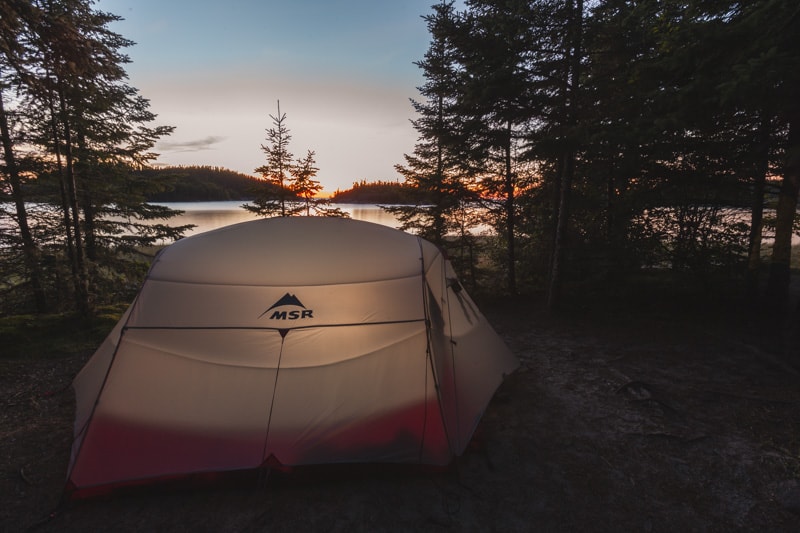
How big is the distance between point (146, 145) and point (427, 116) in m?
10.6

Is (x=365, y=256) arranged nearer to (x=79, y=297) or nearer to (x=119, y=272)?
(x=79, y=297)

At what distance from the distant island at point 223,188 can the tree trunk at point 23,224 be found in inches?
142

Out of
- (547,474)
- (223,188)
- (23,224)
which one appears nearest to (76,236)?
(23,224)

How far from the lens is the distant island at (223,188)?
45.3ft

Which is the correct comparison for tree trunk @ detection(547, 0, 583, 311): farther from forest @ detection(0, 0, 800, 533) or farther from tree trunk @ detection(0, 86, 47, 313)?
tree trunk @ detection(0, 86, 47, 313)

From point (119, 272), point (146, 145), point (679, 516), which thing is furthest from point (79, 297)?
point (679, 516)

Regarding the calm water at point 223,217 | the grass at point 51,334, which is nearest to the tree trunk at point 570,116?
the grass at point 51,334

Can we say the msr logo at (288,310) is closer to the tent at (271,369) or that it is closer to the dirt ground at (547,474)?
the tent at (271,369)

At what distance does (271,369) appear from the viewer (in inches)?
156

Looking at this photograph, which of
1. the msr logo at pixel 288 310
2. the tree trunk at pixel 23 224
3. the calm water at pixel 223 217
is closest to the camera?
the msr logo at pixel 288 310

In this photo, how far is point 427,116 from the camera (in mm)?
13734

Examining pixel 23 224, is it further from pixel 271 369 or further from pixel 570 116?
pixel 570 116

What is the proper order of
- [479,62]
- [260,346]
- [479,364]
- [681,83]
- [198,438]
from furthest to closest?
[479,62], [681,83], [479,364], [260,346], [198,438]

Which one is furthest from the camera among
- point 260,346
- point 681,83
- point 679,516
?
point 681,83
